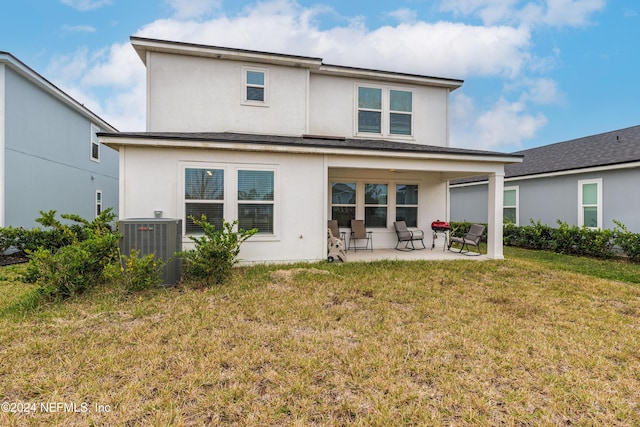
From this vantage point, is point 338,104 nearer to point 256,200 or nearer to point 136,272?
point 256,200

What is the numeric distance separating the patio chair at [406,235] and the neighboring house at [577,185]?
18.4 ft

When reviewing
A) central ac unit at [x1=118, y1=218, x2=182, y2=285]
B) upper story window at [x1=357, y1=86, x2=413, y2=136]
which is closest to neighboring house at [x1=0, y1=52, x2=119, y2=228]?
central ac unit at [x1=118, y1=218, x2=182, y2=285]

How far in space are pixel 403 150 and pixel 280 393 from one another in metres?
6.44

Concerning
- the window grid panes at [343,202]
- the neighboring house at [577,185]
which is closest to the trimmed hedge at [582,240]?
the neighboring house at [577,185]

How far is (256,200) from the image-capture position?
7090 mm

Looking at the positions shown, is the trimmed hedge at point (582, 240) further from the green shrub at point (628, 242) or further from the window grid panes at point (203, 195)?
the window grid panes at point (203, 195)

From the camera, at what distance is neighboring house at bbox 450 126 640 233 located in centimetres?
924

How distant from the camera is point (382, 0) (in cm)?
1271

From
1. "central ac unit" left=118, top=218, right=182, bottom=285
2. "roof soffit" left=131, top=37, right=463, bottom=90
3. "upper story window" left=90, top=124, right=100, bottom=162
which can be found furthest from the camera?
"upper story window" left=90, top=124, right=100, bottom=162

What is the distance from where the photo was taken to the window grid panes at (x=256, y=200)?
276 inches

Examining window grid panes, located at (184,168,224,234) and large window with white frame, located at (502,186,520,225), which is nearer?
window grid panes, located at (184,168,224,234)

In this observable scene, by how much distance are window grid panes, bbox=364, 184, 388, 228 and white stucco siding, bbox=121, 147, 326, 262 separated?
9.95ft

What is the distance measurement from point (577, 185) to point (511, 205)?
2.82m

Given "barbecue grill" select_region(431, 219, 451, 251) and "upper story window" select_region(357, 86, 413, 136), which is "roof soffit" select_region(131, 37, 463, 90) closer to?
"upper story window" select_region(357, 86, 413, 136)
